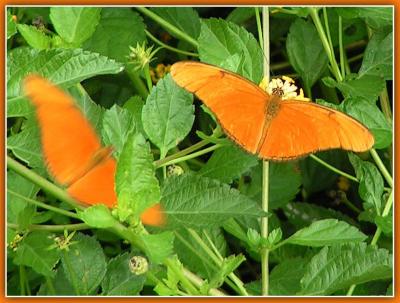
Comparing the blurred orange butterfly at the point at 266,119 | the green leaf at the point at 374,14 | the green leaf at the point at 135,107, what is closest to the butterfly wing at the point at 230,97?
the blurred orange butterfly at the point at 266,119

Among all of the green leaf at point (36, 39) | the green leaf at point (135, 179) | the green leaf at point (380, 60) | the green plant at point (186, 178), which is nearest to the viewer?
the green leaf at point (135, 179)

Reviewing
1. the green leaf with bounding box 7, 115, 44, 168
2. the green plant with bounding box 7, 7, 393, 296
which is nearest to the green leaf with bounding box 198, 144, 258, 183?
the green plant with bounding box 7, 7, 393, 296

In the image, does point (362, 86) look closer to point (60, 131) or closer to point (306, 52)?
point (306, 52)

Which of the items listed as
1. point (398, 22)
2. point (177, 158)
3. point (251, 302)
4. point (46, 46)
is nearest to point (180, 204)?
point (177, 158)

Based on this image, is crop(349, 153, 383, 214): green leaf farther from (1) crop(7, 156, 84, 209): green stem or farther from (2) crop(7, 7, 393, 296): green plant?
(1) crop(7, 156, 84, 209): green stem

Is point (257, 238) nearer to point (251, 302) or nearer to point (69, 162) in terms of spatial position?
point (251, 302)

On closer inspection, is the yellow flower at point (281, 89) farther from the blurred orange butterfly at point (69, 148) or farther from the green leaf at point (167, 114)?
the blurred orange butterfly at point (69, 148)

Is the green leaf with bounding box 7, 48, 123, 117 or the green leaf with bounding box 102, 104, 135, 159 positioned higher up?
the green leaf with bounding box 7, 48, 123, 117
